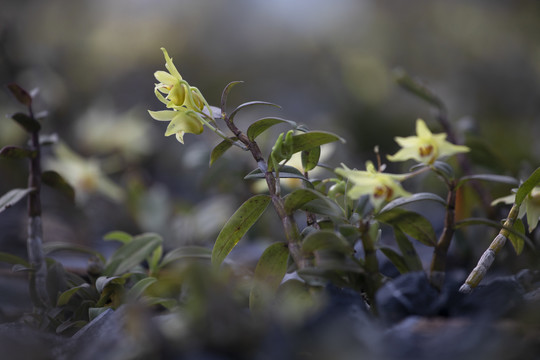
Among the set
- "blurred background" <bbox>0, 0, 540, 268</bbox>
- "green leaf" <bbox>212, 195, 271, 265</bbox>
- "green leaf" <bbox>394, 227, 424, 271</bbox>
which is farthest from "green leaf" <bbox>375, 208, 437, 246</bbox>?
"blurred background" <bbox>0, 0, 540, 268</bbox>

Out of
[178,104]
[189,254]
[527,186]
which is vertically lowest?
[189,254]

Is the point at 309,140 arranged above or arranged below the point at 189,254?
above

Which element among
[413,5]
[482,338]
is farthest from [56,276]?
[413,5]

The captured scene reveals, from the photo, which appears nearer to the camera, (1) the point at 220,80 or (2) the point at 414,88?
(2) the point at 414,88

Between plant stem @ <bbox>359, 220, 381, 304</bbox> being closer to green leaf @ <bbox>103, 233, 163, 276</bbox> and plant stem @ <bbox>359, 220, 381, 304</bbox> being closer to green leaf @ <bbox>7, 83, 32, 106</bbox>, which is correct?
green leaf @ <bbox>103, 233, 163, 276</bbox>

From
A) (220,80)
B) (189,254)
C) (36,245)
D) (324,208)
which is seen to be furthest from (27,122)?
(220,80)

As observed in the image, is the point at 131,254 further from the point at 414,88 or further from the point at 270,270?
the point at 414,88

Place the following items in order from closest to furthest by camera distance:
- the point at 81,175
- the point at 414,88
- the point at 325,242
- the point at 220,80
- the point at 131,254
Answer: the point at 325,242, the point at 131,254, the point at 414,88, the point at 81,175, the point at 220,80
